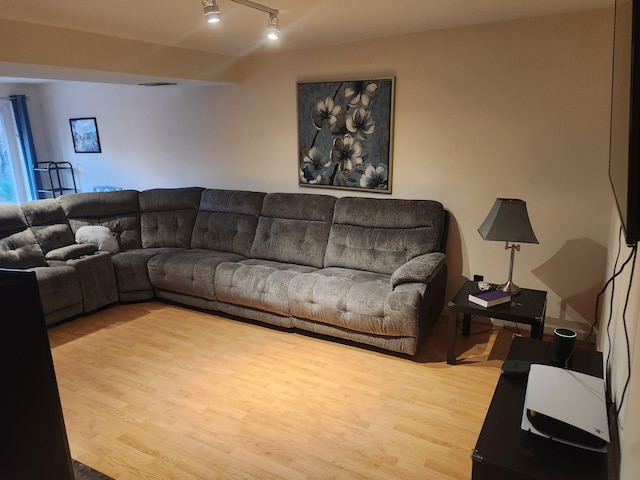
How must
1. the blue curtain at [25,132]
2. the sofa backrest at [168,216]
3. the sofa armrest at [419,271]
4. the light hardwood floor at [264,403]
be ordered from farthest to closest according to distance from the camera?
the blue curtain at [25,132]
the sofa backrest at [168,216]
the sofa armrest at [419,271]
the light hardwood floor at [264,403]

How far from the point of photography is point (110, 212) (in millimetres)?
4465

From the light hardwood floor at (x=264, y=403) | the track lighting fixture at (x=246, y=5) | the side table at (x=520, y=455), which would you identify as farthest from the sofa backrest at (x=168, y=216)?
the side table at (x=520, y=455)

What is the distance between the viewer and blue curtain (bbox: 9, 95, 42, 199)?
19.6 feet

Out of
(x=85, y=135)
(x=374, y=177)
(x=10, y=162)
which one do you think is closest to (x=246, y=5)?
(x=374, y=177)

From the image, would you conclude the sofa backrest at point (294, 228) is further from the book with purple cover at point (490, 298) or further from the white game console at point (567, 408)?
the white game console at point (567, 408)

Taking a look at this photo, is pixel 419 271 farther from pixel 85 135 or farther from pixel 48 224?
pixel 85 135

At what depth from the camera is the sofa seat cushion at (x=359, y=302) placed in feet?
9.28

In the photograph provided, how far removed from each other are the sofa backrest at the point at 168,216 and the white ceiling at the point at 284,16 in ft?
5.33

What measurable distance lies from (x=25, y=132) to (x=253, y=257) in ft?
14.3

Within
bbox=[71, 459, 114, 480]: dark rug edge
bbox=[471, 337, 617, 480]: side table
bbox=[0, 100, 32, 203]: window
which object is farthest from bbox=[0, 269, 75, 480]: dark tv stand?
bbox=[0, 100, 32, 203]: window

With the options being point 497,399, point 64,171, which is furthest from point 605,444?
point 64,171

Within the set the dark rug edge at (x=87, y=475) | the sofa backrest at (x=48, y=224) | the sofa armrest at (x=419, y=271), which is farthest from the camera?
the sofa backrest at (x=48, y=224)

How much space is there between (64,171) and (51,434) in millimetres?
6505

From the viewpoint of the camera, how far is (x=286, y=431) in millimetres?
2279
